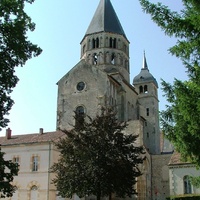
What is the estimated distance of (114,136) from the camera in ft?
84.0

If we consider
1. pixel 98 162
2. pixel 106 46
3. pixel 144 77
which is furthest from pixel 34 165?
pixel 144 77

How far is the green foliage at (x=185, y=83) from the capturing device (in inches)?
348

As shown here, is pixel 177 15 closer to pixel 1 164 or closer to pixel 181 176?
pixel 1 164

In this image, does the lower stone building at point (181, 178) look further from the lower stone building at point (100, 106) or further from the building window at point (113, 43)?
the building window at point (113, 43)

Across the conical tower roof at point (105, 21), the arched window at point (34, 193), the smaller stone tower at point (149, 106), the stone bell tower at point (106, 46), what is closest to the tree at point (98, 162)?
the arched window at point (34, 193)

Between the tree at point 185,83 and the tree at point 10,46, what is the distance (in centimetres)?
596

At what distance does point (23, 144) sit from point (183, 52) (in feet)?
92.8

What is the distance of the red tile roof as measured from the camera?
34938 millimetres

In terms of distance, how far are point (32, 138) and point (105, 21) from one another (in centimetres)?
2217

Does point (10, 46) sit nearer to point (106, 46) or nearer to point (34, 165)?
point (34, 165)

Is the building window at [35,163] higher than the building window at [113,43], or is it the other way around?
the building window at [113,43]

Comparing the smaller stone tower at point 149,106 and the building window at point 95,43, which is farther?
the smaller stone tower at point 149,106

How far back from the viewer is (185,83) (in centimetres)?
940

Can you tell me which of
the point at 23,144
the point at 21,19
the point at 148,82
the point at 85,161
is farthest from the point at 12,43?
the point at 148,82
